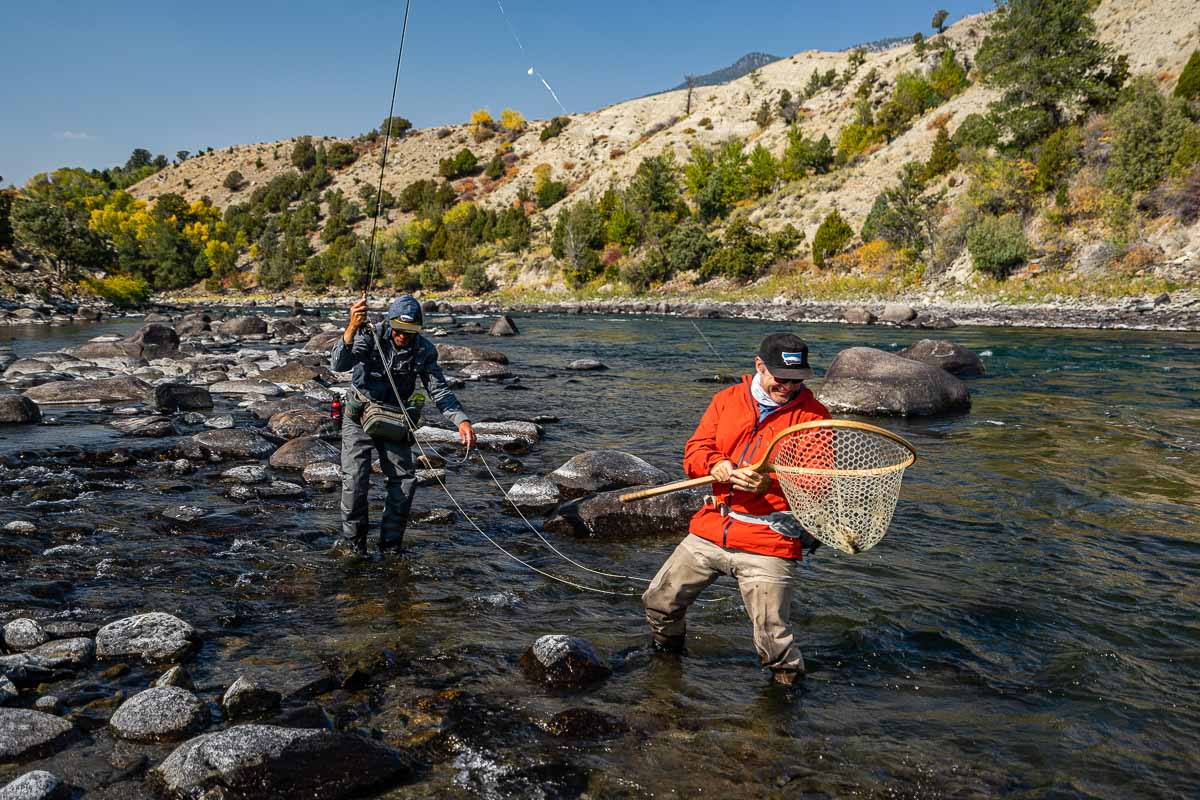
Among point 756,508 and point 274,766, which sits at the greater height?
point 756,508

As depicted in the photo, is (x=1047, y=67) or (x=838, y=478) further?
(x=1047, y=67)

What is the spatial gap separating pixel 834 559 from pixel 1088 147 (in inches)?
1978

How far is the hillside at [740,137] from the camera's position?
55562 mm

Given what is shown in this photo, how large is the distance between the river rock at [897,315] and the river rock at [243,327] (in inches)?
1099

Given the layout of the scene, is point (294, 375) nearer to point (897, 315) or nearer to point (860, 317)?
point (860, 317)

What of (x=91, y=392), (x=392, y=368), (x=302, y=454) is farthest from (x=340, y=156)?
(x=392, y=368)

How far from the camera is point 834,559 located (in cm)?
716

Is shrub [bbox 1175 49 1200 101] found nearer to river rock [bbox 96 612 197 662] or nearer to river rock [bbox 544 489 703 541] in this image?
river rock [bbox 544 489 703 541]

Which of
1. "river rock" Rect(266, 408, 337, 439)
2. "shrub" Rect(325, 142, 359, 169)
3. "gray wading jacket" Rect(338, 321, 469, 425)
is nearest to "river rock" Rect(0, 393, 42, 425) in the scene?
"river rock" Rect(266, 408, 337, 439)

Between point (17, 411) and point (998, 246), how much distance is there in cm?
4327

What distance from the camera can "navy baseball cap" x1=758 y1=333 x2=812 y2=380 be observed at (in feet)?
13.6

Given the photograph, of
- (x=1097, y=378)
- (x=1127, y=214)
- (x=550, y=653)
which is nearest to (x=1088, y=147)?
(x=1127, y=214)

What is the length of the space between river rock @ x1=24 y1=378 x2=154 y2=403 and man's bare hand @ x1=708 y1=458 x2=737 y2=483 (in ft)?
46.7

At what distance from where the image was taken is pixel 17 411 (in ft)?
39.9
